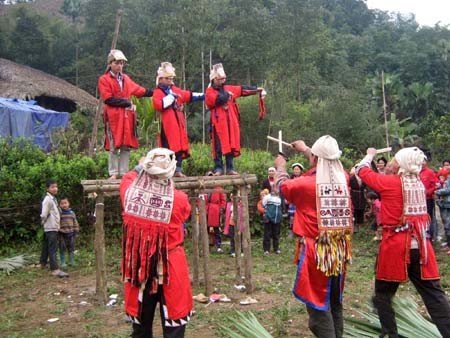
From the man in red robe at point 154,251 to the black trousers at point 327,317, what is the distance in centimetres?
103

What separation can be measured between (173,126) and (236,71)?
61.9ft

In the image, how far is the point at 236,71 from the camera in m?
25.9

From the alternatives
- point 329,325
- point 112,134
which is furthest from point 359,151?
point 329,325

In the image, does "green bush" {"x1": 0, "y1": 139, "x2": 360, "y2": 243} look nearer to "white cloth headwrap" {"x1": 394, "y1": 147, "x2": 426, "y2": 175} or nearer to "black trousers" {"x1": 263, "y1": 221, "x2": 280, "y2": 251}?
"black trousers" {"x1": 263, "y1": 221, "x2": 280, "y2": 251}

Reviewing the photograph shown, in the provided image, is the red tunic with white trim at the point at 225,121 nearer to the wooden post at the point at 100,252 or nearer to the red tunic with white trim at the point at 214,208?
the wooden post at the point at 100,252

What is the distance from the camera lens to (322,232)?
182 inches

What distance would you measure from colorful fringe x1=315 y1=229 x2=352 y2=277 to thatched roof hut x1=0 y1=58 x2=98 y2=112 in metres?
20.0

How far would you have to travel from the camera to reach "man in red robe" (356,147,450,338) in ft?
17.1

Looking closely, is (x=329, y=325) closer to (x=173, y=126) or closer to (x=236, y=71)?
(x=173, y=126)

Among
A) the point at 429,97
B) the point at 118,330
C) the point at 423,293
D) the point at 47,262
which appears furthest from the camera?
the point at 429,97

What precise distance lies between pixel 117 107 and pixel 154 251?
3.37m

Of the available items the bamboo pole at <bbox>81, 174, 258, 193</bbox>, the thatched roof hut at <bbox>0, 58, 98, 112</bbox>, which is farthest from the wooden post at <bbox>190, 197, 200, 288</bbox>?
the thatched roof hut at <bbox>0, 58, 98, 112</bbox>

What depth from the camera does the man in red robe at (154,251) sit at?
429 cm

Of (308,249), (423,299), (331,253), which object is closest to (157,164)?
(308,249)
